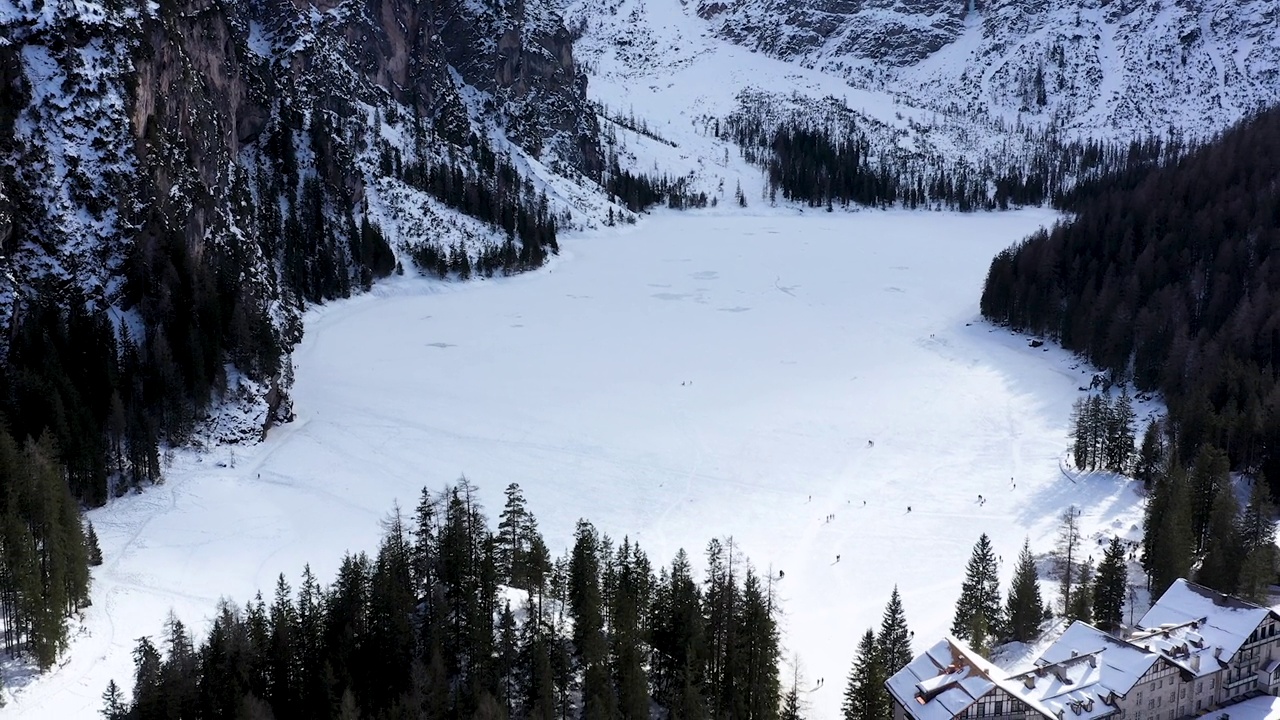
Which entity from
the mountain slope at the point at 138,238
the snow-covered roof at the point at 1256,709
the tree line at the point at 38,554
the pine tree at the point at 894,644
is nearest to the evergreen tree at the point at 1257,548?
the snow-covered roof at the point at 1256,709

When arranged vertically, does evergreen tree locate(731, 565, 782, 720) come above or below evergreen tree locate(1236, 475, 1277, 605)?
below

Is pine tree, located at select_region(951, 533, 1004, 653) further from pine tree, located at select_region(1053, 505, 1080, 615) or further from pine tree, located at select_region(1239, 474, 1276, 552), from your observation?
pine tree, located at select_region(1239, 474, 1276, 552)

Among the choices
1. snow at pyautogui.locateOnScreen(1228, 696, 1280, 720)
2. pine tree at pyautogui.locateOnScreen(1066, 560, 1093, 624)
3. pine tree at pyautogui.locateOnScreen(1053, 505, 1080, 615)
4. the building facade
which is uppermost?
the building facade

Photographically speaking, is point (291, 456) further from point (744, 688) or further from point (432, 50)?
point (432, 50)

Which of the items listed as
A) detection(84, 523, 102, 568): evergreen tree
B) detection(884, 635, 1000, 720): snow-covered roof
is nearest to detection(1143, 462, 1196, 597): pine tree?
detection(884, 635, 1000, 720): snow-covered roof

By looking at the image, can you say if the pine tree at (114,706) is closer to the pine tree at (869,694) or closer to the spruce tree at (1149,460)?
the pine tree at (869,694)

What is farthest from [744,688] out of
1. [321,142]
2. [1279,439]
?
[321,142]

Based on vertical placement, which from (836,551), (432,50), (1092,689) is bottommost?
(836,551)
